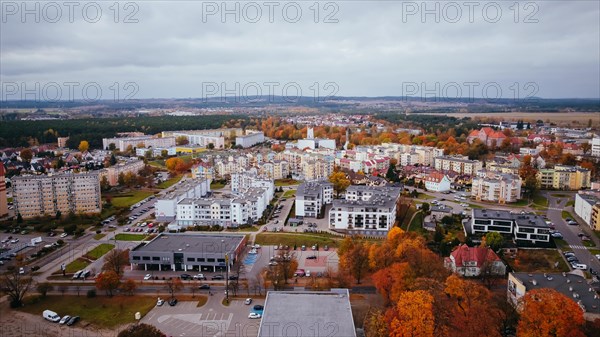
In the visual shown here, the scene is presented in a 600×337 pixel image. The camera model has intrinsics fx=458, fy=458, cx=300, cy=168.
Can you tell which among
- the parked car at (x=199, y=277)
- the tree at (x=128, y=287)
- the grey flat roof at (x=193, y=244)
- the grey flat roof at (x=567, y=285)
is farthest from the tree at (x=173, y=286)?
the grey flat roof at (x=567, y=285)

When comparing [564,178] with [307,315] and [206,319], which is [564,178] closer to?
[307,315]

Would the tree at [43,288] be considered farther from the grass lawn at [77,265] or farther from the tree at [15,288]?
the grass lawn at [77,265]

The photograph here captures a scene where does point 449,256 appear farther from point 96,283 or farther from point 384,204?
point 96,283

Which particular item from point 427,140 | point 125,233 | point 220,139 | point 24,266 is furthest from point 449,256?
point 220,139

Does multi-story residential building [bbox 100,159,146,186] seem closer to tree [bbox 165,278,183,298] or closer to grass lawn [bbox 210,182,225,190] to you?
grass lawn [bbox 210,182,225,190]

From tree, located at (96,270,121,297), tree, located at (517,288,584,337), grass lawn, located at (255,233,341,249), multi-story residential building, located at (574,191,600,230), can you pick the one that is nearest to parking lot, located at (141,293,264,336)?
tree, located at (96,270,121,297)
